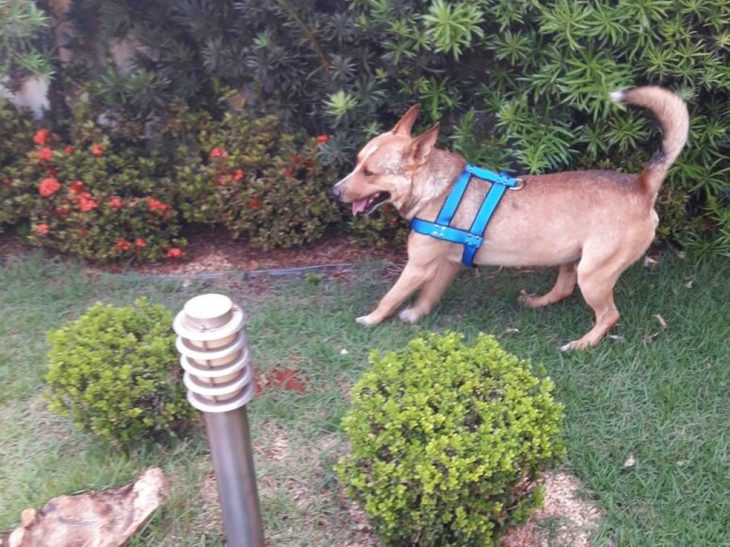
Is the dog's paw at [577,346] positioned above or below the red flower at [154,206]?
below

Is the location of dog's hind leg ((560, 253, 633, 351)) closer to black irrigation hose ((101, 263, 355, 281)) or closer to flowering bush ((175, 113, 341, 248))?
black irrigation hose ((101, 263, 355, 281))

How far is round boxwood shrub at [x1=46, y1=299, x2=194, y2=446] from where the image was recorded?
3.61m

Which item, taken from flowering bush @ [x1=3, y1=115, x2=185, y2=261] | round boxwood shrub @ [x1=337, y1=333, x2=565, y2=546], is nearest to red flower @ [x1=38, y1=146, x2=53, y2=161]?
flowering bush @ [x1=3, y1=115, x2=185, y2=261]

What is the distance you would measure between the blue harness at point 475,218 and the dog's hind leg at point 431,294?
0.35 metres

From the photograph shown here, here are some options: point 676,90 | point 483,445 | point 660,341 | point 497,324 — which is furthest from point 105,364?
point 676,90

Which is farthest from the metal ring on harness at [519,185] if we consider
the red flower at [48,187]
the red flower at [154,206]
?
the red flower at [48,187]

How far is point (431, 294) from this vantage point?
5148mm

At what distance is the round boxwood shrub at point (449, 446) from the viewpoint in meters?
2.97

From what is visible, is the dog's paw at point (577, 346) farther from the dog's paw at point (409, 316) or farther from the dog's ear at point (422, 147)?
the dog's ear at point (422, 147)

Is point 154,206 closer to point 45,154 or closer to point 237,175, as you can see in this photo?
point 237,175

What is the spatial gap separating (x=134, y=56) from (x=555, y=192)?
10.6 ft

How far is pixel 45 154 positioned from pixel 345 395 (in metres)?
2.85

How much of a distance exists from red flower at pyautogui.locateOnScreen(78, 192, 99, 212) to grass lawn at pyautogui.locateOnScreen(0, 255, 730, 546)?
19.1 inches

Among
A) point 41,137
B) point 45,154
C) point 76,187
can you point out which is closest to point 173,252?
point 76,187
